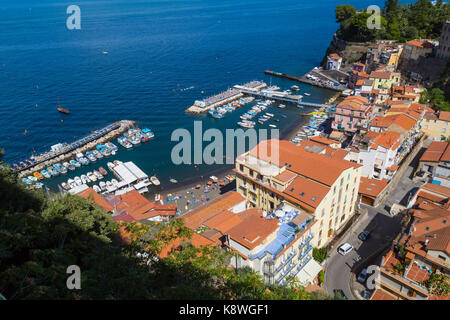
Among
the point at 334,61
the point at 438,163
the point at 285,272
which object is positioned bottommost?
the point at 285,272

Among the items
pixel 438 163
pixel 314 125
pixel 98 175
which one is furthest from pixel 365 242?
pixel 98 175

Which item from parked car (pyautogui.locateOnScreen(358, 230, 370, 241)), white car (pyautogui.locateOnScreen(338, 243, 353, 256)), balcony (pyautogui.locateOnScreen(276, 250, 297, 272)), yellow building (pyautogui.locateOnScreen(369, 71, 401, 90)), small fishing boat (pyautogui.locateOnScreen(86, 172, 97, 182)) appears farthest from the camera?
yellow building (pyautogui.locateOnScreen(369, 71, 401, 90))

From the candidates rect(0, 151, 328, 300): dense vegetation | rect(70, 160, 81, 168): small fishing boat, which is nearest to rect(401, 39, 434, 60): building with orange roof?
rect(70, 160, 81, 168): small fishing boat

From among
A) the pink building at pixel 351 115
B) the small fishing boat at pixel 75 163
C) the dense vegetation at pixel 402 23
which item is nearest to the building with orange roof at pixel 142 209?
the small fishing boat at pixel 75 163

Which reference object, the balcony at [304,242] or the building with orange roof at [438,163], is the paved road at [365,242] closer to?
the building with orange roof at [438,163]

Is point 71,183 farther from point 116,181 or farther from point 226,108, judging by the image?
point 226,108

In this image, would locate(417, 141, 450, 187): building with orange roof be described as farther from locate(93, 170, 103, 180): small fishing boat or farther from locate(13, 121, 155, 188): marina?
locate(93, 170, 103, 180): small fishing boat
